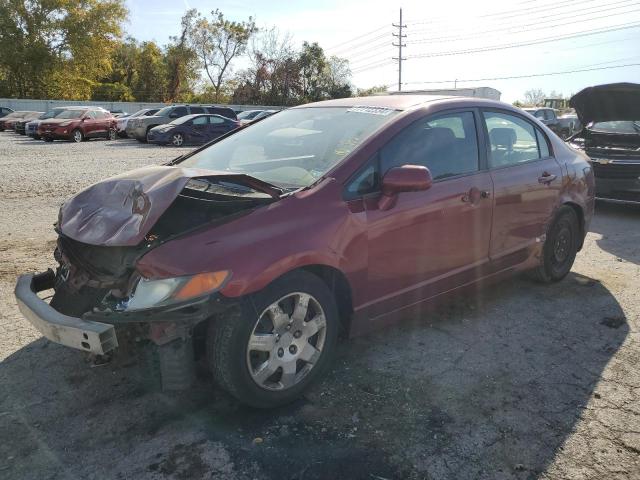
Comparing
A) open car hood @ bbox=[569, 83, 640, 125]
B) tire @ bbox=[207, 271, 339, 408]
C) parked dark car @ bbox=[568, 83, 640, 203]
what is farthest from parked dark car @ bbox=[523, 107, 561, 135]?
tire @ bbox=[207, 271, 339, 408]

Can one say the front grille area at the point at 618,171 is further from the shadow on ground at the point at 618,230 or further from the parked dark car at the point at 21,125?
the parked dark car at the point at 21,125

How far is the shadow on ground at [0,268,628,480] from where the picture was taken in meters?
2.52

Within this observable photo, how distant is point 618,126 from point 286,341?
850 cm

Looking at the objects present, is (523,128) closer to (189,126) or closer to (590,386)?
(590,386)

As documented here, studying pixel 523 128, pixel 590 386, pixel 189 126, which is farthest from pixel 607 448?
pixel 189 126

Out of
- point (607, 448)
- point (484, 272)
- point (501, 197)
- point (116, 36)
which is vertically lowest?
point (607, 448)

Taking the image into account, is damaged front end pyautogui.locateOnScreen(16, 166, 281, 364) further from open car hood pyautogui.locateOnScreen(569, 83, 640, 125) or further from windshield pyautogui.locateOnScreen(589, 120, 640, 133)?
windshield pyautogui.locateOnScreen(589, 120, 640, 133)

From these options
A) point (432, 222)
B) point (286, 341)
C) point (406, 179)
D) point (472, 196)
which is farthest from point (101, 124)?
point (286, 341)

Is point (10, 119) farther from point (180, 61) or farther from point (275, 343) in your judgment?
point (275, 343)

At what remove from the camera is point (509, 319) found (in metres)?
4.23

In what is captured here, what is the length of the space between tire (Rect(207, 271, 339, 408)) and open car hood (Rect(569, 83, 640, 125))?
6835 millimetres

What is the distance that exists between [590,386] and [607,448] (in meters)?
0.62

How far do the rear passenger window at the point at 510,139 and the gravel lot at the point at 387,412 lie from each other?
1235 mm

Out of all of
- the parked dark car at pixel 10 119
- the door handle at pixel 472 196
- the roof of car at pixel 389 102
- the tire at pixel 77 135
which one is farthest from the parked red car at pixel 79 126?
the door handle at pixel 472 196
